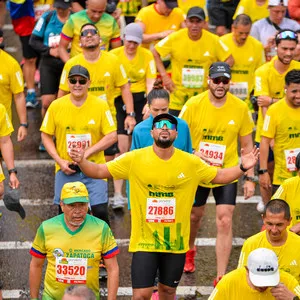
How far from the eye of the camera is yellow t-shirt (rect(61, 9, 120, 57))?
45.8 ft

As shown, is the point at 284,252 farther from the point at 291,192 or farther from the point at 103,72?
the point at 103,72

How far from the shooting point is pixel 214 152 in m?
11.4

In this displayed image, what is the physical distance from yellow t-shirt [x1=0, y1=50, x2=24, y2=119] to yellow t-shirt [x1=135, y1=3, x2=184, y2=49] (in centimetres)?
328

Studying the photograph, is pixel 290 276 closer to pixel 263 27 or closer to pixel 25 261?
pixel 25 261

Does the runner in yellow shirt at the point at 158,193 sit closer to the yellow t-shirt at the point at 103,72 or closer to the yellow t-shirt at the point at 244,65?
the yellow t-shirt at the point at 103,72

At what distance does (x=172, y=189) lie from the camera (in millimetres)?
9789

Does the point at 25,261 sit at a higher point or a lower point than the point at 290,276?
lower

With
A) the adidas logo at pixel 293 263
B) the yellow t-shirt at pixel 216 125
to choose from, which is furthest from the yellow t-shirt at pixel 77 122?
the adidas logo at pixel 293 263

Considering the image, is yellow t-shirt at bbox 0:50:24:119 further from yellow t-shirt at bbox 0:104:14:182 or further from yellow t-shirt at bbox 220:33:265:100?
yellow t-shirt at bbox 220:33:265:100

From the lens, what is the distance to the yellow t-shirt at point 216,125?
37.1 ft

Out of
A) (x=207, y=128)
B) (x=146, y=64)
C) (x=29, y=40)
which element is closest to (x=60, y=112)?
(x=207, y=128)

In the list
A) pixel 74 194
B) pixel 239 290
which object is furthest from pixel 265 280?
pixel 74 194

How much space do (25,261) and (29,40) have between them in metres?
4.70

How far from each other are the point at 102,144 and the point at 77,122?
0.34 m
